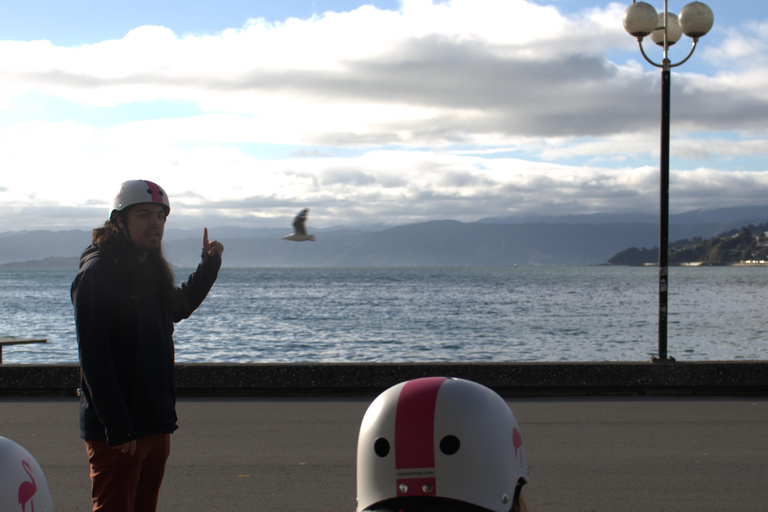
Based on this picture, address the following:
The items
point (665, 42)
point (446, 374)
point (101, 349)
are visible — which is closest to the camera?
point (101, 349)

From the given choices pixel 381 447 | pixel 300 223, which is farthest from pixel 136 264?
pixel 300 223

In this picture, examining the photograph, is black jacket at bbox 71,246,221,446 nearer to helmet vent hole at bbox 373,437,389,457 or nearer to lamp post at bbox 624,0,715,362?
helmet vent hole at bbox 373,437,389,457

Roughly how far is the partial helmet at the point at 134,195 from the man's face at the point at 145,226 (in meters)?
0.03

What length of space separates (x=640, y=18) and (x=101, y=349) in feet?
29.3

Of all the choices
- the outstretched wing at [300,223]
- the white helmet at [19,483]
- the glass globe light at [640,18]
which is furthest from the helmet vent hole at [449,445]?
the glass globe light at [640,18]

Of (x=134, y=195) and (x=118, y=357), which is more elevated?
(x=134, y=195)

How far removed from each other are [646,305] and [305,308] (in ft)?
80.2

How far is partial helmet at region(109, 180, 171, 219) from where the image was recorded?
11.0ft

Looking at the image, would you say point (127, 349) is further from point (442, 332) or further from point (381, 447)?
point (442, 332)

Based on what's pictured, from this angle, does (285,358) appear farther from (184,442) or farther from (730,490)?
(730,490)

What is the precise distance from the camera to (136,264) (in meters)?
3.32

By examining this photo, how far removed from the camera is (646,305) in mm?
53844

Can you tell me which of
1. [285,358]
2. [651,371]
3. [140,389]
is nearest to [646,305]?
[285,358]

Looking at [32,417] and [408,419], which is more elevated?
[408,419]
